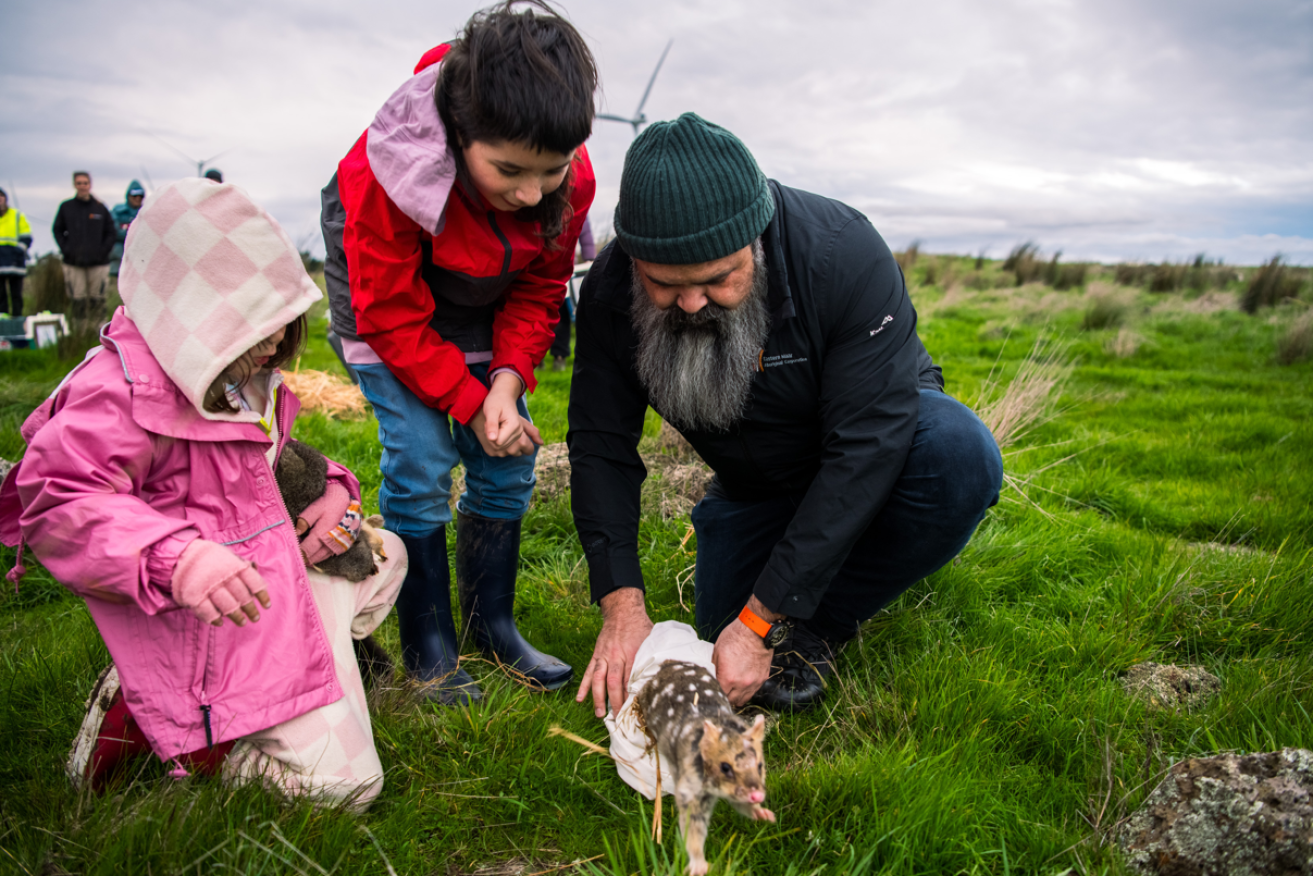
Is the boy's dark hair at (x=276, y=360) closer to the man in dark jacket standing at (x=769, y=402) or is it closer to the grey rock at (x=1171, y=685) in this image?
the man in dark jacket standing at (x=769, y=402)

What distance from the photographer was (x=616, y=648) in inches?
98.6

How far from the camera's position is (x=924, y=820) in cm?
196

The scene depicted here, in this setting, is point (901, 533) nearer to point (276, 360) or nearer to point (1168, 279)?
point (276, 360)

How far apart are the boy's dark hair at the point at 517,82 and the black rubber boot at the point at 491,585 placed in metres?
1.42

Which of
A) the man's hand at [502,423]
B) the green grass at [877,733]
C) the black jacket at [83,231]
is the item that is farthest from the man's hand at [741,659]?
the black jacket at [83,231]

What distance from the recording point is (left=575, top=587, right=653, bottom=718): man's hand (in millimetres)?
2414

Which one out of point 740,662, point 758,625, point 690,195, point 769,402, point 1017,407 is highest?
point 690,195

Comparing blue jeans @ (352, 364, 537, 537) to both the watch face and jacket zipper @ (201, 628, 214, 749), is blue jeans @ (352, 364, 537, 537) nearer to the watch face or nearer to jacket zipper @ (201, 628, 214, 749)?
jacket zipper @ (201, 628, 214, 749)

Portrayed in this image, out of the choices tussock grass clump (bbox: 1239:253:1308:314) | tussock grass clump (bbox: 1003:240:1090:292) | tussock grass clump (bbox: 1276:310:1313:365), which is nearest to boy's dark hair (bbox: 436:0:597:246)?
tussock grass clump (bbox: 1276:310:1313:365)

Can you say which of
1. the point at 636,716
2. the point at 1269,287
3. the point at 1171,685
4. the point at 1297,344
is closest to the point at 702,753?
the point at 636,716

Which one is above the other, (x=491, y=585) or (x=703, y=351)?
(x=703, y=351)

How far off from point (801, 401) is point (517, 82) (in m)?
1.43

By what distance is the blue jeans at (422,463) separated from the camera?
269 centimetres

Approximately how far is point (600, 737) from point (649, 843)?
651mm
